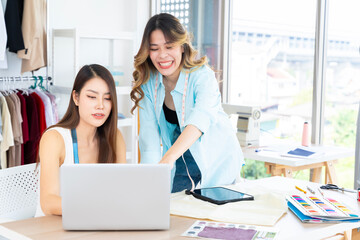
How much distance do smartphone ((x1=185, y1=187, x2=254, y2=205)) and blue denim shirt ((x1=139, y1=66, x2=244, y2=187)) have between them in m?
0.24

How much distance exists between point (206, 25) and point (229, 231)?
3165mm

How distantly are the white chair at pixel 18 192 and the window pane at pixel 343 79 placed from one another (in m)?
2.37

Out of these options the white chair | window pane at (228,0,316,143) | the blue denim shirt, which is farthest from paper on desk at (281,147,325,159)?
the white chair

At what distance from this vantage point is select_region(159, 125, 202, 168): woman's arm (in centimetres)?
182

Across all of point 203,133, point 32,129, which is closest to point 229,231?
point 203,133

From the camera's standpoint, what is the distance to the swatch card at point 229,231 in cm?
142

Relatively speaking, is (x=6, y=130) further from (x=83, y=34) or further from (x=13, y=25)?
(x=83, y=34)

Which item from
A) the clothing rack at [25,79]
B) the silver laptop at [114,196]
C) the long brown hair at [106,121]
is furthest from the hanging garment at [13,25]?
the silver laptop at [114,196]

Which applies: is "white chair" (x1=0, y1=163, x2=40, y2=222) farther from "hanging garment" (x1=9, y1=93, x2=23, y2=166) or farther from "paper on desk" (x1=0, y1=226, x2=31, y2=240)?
"hanging garment" (x1=9, y1=93, x2=23, y2=166)

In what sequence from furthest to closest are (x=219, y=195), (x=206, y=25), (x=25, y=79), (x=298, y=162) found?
(x=206, y=25)
(x=25, y=79)
(x=298, y=162)
(x=219, y=195)

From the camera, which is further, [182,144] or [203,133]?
[203,133]

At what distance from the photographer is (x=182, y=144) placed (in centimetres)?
189

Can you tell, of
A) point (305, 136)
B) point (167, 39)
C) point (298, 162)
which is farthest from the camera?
point (305, 136)

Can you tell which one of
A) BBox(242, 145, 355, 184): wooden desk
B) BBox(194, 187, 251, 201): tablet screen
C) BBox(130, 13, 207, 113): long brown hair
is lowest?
BBox(242, 145, 355, 184): wooden desk
